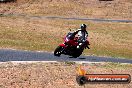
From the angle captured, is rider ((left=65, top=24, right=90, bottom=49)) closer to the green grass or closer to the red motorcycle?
the red motorcycle

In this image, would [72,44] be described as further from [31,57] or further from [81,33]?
[31,57]

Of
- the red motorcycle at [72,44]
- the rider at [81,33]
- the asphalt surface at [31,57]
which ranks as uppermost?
the rider at [81,33]

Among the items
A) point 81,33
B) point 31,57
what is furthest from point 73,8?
point 81,33

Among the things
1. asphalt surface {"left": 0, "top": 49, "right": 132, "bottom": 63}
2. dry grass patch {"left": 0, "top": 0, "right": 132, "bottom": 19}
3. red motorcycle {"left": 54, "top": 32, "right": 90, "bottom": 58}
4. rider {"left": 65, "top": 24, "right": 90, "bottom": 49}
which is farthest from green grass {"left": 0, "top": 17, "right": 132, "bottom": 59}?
rider {"left": 65, "top": 24, "right": 90, "bottom": 49}

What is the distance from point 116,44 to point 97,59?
13691mm

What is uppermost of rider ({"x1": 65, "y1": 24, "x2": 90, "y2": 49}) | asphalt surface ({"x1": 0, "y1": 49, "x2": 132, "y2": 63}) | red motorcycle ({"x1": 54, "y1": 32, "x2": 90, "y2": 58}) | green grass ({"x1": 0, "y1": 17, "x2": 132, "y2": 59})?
rider ({"x1": 65, "y1": 24, "x2": 90, "y2": 49})

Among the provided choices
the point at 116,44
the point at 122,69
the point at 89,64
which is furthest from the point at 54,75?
the point at 116,44

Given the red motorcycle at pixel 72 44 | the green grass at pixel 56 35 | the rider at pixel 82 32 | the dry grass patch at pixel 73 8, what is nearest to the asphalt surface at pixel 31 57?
the green grass at pixel 56 35

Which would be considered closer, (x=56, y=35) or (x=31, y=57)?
(x=31, y=57)

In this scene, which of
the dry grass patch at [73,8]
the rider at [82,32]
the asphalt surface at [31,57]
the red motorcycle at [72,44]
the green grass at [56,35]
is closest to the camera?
the rider at [82,32]

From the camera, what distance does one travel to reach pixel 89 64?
2559 cm

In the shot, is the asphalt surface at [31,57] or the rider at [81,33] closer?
the rider at [81,33]

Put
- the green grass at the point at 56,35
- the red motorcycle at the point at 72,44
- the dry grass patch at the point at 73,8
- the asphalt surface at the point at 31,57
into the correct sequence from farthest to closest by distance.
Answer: the dry grass patch at the point at 73,8 < the green grass at the point at 56,35 < the asphalt surface at the point at 31,57 < the red motorcycle at the point at 72,44

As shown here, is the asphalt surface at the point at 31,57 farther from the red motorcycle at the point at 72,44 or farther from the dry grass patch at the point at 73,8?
the dry grass patch at the point at 73,8
